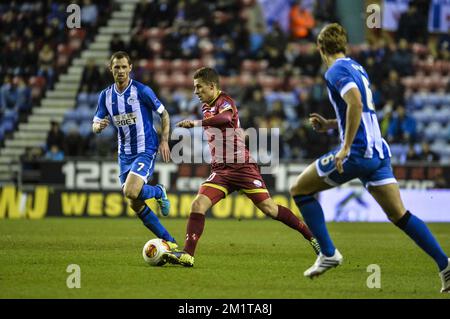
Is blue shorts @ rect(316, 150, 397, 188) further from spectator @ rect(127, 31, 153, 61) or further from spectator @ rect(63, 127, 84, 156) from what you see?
spectator @ rect(127, 31, 153, 61)

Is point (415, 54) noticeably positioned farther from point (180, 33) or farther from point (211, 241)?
point (211, 241)

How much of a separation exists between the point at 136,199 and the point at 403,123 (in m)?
11.7

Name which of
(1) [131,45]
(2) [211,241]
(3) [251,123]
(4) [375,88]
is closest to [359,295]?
(2) [211,241]

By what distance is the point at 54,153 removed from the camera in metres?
20.1

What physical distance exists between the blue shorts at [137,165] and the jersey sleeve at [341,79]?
3298 millimetres

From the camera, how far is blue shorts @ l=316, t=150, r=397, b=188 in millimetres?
7336

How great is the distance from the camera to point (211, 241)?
12711mm

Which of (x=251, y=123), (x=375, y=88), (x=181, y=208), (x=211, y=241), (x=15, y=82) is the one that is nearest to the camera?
(x=211, y=241)

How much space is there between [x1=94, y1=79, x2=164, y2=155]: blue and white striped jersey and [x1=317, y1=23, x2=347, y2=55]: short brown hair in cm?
311

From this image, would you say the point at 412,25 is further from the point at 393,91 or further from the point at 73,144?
the point at 73,144

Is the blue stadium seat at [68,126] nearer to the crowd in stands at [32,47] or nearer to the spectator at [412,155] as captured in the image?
the crowd in stands at [32,47]

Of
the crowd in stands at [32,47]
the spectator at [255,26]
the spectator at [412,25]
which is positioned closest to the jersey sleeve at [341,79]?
the spectator at [255,26]

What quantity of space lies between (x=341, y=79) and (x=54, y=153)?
13.7 meters

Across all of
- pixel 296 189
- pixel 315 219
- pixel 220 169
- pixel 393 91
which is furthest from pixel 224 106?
pixel 393 91
